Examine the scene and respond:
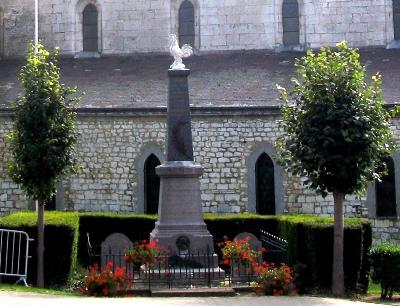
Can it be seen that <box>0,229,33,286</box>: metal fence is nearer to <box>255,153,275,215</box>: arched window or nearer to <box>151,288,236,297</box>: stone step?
<box>151,288,236,297</box>: stone step

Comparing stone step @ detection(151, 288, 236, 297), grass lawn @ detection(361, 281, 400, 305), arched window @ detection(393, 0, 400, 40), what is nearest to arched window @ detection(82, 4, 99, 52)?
arched window @ detection(393, 0, 400, 40)

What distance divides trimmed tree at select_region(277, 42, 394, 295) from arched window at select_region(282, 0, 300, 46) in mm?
10744

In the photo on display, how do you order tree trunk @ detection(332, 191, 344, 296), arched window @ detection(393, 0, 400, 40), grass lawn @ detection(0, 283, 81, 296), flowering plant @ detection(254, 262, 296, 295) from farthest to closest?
arched window @ detection(393, 0, 400, 40) → tree trunk @ detection(332, 191, 344, 296) → flowering plant @ detection(254, 262, 296, 295) → grass lawn @ detection(0, 283, 81, 296)

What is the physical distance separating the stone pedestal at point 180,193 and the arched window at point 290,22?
10258 millimetres

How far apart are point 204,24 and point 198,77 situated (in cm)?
317

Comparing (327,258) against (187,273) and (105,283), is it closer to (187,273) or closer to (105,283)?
(187,273)

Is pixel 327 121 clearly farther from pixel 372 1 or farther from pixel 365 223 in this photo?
pixel 372 1

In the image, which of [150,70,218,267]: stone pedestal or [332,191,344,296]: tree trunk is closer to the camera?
[332,191,344,296]: tree trunk

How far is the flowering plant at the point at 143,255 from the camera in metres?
14.7

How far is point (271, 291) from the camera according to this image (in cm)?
1428

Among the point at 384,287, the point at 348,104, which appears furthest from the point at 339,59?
the point at 384,287

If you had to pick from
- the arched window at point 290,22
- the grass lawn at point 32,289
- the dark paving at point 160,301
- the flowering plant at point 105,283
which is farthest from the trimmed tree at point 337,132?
the arched window at point 290,22

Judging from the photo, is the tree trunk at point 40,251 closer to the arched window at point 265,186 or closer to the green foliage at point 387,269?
the green foliage at point 387,269

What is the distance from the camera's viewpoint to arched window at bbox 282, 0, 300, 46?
2652cm
